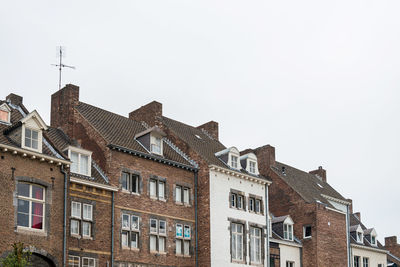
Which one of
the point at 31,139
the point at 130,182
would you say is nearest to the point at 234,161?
the point at 130,182

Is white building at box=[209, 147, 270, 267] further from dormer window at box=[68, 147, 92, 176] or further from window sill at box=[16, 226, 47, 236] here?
window sill at box=[16, 226, 47, 236]

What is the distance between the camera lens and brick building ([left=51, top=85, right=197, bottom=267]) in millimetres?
39188

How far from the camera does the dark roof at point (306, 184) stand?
55834 millimetres

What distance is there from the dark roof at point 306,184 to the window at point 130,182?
18.5 m

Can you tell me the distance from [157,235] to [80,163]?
7049 mm

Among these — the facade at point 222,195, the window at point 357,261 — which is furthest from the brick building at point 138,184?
the window at point 357,261

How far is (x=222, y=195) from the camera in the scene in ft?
148

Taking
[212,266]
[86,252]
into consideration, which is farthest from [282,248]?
[86,252]

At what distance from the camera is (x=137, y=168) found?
41062 millimetres

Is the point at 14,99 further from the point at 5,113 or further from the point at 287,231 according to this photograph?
the point at 287,231

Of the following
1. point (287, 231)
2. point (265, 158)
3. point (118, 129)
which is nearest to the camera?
point (118, 129)

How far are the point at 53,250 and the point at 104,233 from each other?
4.81 meters

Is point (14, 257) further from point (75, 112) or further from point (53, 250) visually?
point (75, 112)

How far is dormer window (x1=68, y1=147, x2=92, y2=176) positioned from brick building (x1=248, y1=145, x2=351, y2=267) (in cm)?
2191
